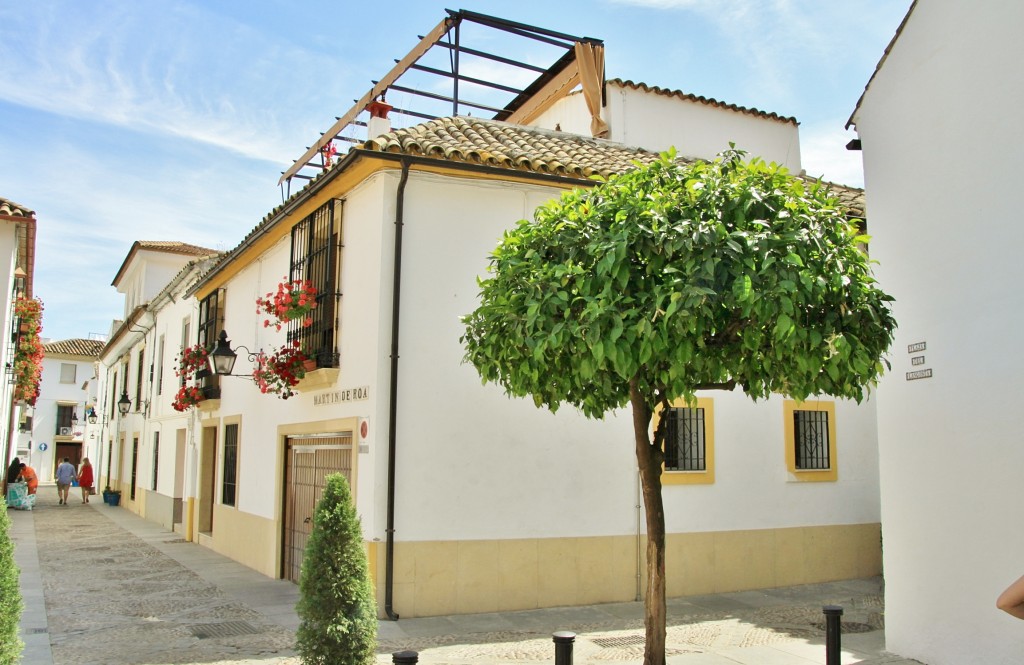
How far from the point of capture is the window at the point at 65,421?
50.0 metres

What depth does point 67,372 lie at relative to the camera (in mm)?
50094

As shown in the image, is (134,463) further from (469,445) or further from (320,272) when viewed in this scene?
(469,445)

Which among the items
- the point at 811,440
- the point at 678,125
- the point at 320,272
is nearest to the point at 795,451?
the point at 811,440

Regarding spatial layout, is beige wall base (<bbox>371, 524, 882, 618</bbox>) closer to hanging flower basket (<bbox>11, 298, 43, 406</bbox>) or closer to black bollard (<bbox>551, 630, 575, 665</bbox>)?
black bollard (<bbox>551, 630, 575, 665</bbox>)

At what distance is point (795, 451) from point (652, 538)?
6.03m

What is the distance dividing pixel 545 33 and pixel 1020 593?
40.8 feet

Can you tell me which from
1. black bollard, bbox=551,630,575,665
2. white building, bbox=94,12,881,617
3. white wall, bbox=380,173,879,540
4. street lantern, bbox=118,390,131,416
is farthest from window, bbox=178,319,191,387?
black bollard, bbox=551,630,575,665

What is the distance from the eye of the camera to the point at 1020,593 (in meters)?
2.41

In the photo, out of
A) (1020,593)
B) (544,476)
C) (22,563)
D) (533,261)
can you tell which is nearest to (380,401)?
(544,476)

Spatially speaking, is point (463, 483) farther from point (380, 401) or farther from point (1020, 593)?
point (1020, 593)

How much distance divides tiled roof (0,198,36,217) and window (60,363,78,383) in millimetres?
40016

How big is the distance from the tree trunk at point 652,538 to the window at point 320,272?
16.9 ft

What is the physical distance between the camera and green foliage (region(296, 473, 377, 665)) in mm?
5988

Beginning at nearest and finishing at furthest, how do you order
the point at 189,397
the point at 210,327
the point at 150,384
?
the point at 189,397, the point at 210,327, the point at 150,384
